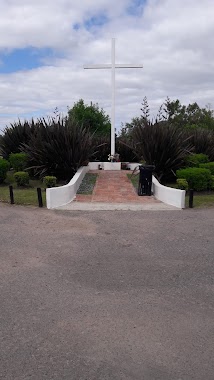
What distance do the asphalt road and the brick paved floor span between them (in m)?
3.59

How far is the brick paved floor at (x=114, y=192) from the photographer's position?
1132 centimetres

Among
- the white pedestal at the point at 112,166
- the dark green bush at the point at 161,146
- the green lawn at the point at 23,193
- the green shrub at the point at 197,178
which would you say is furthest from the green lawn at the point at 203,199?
the white pedestal at the point at 112,166

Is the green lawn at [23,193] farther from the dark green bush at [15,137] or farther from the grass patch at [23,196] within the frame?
the dark green bush at [15,137]

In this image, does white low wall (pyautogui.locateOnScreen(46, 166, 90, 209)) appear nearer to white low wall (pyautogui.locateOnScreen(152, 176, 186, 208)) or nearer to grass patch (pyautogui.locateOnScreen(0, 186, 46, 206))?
grass patch (pyautogui.locateOnScreen(0, 186, 46, 206))

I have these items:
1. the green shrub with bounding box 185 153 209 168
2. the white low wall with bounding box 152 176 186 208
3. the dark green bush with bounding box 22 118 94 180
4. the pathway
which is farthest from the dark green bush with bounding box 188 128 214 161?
the white low wall with bounding box 152 176 186 208

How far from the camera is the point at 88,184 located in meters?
14.0

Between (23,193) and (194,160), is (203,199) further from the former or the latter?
(23,193)

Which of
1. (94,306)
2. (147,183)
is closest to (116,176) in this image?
(147,183)

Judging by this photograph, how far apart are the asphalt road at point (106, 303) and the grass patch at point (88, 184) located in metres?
4.97

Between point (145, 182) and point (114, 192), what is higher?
point (145, 182)

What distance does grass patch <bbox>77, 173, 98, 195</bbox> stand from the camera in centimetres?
1270

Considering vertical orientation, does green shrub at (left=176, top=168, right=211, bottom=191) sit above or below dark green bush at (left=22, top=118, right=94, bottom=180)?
below

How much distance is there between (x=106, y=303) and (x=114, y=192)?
27.5 ft

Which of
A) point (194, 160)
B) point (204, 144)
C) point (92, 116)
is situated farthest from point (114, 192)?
point (92, 116)
